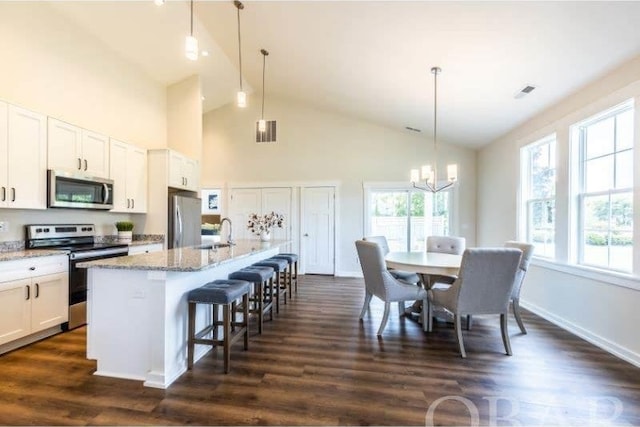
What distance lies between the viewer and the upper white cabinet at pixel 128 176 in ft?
13.5

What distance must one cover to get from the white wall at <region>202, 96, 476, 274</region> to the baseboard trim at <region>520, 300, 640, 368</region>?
2341 millimetres

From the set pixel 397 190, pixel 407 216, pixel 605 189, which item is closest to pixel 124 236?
pixel 397 190

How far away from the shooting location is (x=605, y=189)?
10.0 feet

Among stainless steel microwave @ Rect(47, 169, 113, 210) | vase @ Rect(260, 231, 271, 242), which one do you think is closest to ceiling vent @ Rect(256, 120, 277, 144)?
vase @ Rect(260, 231, 271, 242)

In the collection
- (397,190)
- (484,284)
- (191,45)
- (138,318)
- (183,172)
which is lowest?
(138,318)

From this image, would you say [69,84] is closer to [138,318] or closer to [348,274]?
[138,318]

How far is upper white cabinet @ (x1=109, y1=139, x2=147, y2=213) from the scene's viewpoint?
4.12 meters

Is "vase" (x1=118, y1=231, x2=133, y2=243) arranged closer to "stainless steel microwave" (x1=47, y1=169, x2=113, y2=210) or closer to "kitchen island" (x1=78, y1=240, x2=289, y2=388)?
"stainless steel microwave" (x1=47, y1=169, x2=113, y2=210)

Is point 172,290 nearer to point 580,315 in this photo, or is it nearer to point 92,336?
point 92,336

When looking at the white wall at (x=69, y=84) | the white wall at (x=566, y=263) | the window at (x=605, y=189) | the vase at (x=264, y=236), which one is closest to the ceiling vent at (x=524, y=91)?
the white wall at (x=566, y=263)

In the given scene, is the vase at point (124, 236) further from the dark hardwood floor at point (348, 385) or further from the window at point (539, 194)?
the window at point (539, 194)

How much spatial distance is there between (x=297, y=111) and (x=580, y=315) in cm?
560

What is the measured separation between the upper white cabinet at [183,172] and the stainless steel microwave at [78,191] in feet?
2.88

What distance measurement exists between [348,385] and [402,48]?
3245mm
